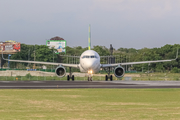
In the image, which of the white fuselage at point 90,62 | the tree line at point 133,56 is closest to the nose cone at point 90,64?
the white fuselage at point 90,62

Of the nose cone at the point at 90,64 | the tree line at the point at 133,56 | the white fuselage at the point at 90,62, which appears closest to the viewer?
the nose cone at the point at 90,64

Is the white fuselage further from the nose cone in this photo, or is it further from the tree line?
the tree line

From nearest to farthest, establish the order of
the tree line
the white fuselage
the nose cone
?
the nose cone → the white fuselage → the tree line

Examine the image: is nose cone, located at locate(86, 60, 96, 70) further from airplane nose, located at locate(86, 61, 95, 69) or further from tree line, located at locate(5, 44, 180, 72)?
tree line, located at locate(5, 44, 180, 72)

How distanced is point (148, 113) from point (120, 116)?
5.01 ft

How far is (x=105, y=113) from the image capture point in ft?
46.6

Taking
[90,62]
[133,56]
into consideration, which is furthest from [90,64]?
[133,56]

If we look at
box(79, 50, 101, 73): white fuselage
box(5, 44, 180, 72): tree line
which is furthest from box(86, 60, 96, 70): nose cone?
box(5, 44, 180, 72): tree line

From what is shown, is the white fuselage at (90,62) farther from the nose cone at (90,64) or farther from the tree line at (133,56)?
the tree line at (133,56)

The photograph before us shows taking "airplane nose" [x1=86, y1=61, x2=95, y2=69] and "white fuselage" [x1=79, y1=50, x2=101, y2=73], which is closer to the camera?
"airplane nose" [x1=86, y1=61, x2=95, y2=69]

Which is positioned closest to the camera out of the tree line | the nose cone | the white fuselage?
the nose cone

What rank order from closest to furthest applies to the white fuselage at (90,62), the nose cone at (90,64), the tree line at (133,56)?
the nose cone at (90,64) → the white fuselage at (90,62) → the tree line at (133,56)

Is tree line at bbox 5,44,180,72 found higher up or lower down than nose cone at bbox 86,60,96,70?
higher up

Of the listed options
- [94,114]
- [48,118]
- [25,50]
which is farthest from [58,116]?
[25,50]
